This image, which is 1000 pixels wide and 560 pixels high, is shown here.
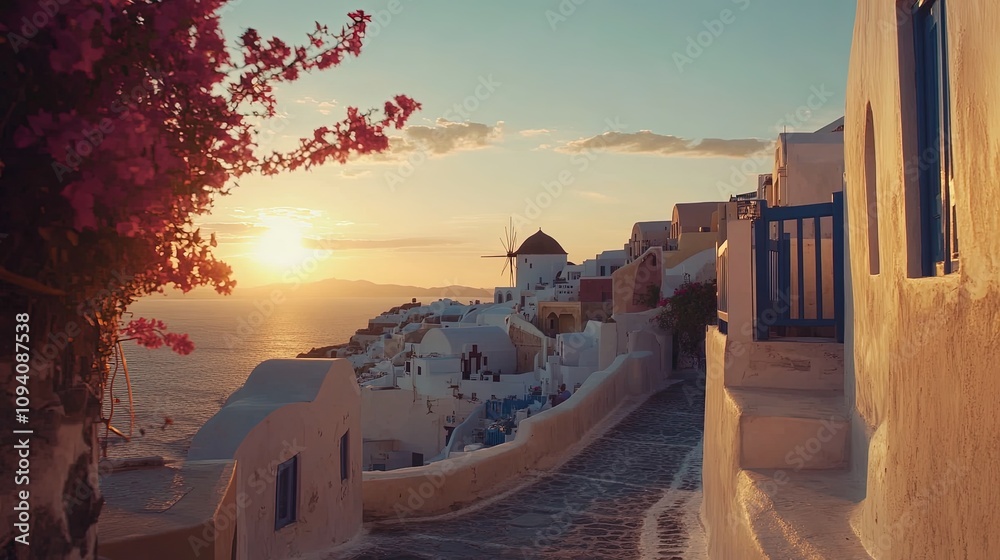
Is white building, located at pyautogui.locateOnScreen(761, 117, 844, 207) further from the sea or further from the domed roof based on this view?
the domed roof

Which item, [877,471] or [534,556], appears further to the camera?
[534,556]

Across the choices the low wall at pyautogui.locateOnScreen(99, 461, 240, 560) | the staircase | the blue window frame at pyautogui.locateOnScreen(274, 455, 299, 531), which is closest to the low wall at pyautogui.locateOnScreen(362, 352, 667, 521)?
the blue window frame at pyautogui.locateOnScreen(274, 455, 299, 531)

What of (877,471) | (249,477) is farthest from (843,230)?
(249,477)

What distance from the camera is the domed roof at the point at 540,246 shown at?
3167 inches

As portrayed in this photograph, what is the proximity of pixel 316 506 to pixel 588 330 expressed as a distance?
1205 inches

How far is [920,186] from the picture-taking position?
3293 millimetres

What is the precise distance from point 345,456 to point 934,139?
7.03 meters

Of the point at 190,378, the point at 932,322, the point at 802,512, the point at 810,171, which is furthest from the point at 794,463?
the point at 190,378

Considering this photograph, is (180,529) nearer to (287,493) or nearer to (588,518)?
(287,493)

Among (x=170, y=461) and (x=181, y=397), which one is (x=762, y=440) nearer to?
(x=170, y=461)

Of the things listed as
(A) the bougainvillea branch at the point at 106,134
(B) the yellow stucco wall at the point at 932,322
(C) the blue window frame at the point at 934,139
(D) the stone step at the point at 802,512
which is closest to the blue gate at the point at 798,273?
(D) the stone step at the point at 802,512

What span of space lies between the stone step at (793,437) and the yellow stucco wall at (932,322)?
88cm

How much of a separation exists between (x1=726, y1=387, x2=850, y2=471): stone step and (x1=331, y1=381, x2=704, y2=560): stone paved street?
2.37 meters

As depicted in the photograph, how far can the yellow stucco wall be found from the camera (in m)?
2.28
